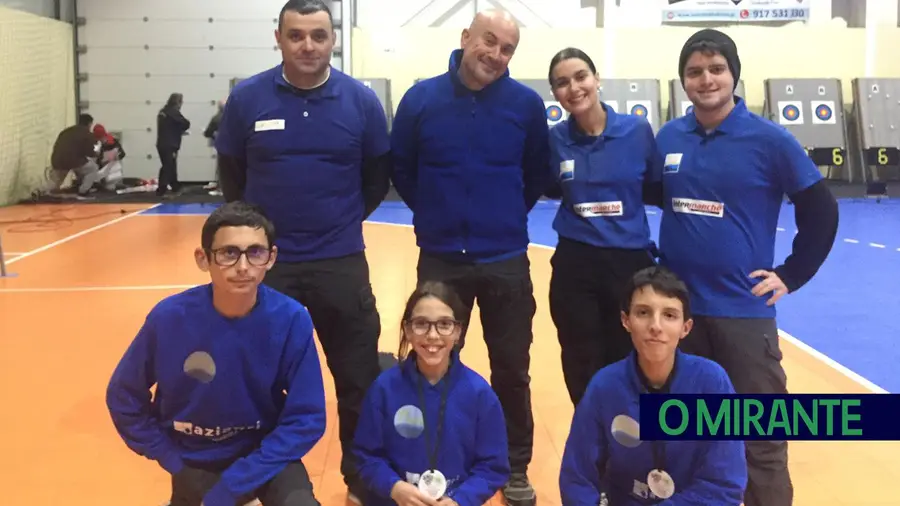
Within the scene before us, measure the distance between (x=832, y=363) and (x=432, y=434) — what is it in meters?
3.35

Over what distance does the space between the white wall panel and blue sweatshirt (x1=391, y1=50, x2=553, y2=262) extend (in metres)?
12.7

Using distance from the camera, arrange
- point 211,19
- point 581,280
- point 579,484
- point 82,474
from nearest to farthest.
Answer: point 579,484 → point 581,280 → point 82,474 → point 211,19

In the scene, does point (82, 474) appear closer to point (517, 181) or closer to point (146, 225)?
point (517, 181)

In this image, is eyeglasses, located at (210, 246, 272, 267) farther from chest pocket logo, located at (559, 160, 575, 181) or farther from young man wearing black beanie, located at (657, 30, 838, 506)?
young man wearing black beanie, located at (657, 30, 838, 506)

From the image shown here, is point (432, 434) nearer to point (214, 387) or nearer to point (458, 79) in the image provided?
point (214, 387)

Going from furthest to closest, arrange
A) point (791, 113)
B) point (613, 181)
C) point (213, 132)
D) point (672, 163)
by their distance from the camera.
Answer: point (791, 113) < point (213, 132) < point (613, 181) < point (672, 163)

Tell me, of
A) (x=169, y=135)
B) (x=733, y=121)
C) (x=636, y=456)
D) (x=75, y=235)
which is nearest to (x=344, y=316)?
(x=636, y=456)

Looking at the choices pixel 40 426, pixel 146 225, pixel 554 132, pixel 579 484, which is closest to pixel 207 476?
pixel 579 484

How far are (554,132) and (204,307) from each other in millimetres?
1518

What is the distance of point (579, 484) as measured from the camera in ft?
7.30

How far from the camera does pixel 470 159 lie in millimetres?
2953

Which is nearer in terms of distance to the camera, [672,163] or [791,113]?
[672,163]

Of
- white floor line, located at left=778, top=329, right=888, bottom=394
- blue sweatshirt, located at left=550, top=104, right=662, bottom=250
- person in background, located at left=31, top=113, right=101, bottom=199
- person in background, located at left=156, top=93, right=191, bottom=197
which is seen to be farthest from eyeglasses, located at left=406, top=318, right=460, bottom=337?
person in background, located at left=31, top=113, right=101, bottom=199

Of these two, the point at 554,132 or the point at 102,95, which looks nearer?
the point at 554,132
